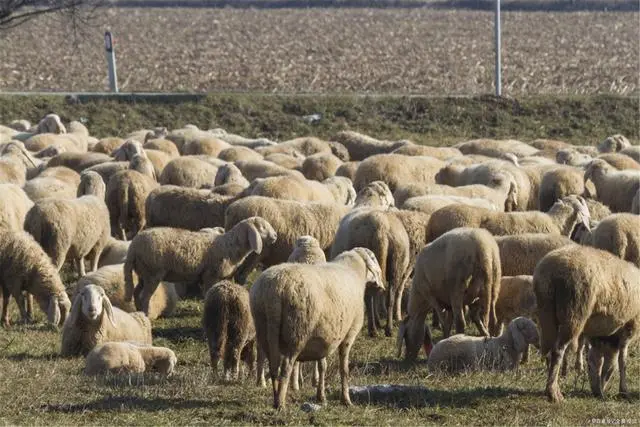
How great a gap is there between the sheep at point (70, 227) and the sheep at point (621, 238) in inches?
261

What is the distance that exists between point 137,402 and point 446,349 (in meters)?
3.52

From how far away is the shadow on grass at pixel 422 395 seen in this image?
32.0 feet

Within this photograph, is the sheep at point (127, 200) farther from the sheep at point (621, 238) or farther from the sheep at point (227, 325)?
the sheep at point (621, 238)

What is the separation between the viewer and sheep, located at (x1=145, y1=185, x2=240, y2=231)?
16.8 m

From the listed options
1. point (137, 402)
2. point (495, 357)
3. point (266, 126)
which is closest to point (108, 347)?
point (137, 402)

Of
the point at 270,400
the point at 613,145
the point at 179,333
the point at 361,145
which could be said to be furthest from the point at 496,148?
the point at 270,400

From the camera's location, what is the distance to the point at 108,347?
11.4 metres

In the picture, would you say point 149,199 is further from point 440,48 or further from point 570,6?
point 570,6

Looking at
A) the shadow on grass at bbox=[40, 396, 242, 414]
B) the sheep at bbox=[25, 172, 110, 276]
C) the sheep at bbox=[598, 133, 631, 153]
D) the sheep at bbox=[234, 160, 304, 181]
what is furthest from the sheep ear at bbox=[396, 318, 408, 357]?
the sheep at bbox=[598, 133, 631, 153]

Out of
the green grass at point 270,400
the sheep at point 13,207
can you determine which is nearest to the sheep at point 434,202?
the green grass at point 270,400

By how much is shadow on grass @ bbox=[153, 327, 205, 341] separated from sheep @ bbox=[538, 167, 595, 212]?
708 cm

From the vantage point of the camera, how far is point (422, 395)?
32.6 feet

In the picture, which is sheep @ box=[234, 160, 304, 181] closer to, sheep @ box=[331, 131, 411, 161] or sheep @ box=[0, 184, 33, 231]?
sheep @ box=[0, 184, 33, 231]

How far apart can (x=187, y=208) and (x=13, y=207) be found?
2.45 metres
